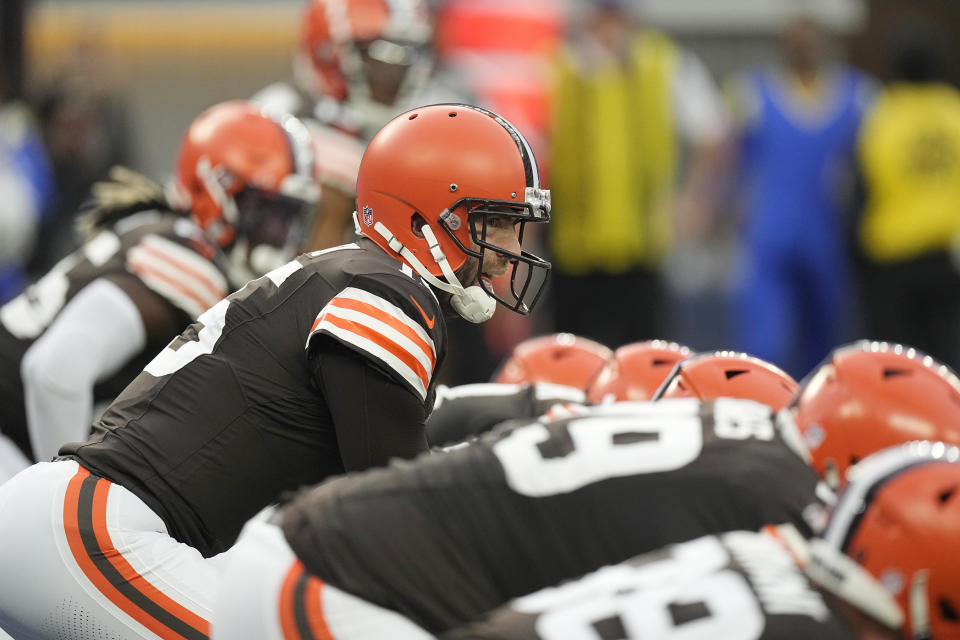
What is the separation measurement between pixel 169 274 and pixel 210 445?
3.81 ft

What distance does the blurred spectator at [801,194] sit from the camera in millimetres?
9047

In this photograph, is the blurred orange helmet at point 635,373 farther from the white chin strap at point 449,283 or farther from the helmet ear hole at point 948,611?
the helmet ear hole at point 948,611

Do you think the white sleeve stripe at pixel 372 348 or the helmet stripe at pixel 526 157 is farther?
the helmet stripe at pixel 526 157

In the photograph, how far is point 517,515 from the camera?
2.78 meters

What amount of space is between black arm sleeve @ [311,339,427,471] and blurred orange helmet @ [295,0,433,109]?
3.62m

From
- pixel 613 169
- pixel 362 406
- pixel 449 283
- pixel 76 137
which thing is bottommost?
pixel 76 137

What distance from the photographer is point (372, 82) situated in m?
6.88

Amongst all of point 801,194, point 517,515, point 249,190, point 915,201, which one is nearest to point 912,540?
point 517,515

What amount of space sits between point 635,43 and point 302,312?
565 centimetres

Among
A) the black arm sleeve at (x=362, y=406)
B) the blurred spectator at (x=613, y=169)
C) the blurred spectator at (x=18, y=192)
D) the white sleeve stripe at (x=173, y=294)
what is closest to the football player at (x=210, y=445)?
the black arm sleeve at (x=362, y=406)

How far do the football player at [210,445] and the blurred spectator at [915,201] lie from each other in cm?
576

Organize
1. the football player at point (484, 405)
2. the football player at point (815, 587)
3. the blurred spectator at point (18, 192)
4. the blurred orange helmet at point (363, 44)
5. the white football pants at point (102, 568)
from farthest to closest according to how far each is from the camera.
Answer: the blurred spectator at point (18, 192)
the blurred orange helmet at point (363, 44)
the football player at point (484, 405)
the white football pants at point (102, 568)
the football player at point (815, 587)

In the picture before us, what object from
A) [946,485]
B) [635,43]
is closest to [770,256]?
[635,43]

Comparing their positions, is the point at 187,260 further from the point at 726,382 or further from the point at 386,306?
the point at 726,382
